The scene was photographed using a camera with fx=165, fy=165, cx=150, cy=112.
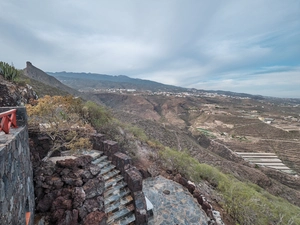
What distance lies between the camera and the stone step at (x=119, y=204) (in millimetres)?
4179

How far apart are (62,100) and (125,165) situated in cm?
298

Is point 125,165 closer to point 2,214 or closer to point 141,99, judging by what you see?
point 2,214

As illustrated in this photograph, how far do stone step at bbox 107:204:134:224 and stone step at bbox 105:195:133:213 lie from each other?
0.10m

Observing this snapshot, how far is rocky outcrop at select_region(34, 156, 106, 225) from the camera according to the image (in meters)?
3.25

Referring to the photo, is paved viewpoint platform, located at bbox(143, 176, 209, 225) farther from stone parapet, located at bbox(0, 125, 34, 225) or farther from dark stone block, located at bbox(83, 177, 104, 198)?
stone parapet, located at bbox(0, 125, 34, 225)

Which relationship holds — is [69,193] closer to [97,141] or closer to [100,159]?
[100,159]

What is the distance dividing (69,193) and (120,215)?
142 centimetres

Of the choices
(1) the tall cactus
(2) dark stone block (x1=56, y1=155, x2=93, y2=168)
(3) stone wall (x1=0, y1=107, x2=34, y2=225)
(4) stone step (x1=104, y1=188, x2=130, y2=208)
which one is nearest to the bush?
(2) dark stone block (x1=56, y1=155, x2=93, y2=168)

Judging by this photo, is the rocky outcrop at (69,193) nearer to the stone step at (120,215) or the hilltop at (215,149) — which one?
the stone step at (120,215)

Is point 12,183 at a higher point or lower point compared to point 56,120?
lower

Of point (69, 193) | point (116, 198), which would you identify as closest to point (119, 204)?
point (116, 198)

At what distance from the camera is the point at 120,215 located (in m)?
4.16

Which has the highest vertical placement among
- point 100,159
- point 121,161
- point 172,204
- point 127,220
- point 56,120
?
point 56,120

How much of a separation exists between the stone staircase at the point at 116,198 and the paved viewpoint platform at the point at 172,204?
70 centimetres
